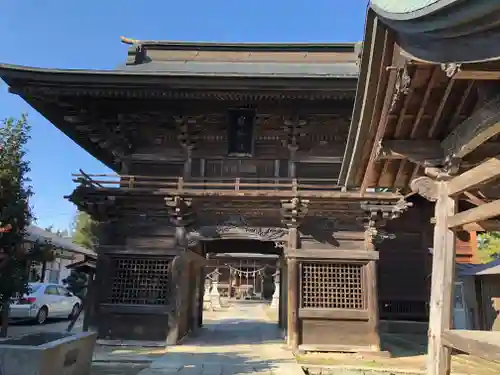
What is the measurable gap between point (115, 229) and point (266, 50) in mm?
7774

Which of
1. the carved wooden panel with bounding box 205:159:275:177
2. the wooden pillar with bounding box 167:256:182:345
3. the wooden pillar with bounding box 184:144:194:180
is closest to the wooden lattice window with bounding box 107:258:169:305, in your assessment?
the wooden pillar with bounding box 167:256:182:345

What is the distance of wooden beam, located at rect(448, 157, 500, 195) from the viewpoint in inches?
150

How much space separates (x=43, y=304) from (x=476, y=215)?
15733 mm

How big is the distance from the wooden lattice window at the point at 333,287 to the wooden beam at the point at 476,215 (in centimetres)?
599

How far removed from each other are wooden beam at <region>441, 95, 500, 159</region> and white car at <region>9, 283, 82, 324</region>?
12308 mm

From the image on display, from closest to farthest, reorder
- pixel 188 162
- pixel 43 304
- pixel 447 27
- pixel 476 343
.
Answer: pixel 447 27, pixel 476 343, pixel 188 162, pixel 43 304

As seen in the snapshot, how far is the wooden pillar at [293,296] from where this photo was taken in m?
9.81

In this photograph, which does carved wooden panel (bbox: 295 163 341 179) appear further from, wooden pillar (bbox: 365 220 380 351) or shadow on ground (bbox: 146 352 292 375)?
shadow on ground (bbox: 146 352 292 375)

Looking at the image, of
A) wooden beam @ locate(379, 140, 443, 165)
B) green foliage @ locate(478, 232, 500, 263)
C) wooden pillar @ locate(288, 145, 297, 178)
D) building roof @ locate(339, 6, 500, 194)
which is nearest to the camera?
building roof @ locate(339, 6, 500, 194)

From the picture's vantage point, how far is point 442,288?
14.5 ft

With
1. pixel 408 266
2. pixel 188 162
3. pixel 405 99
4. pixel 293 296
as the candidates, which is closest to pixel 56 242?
pixel 188 162

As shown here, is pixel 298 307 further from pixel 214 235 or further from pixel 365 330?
pixel 214 235

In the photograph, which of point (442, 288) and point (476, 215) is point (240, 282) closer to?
point (442, 288)

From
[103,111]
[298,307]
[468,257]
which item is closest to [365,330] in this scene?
[298,307]
